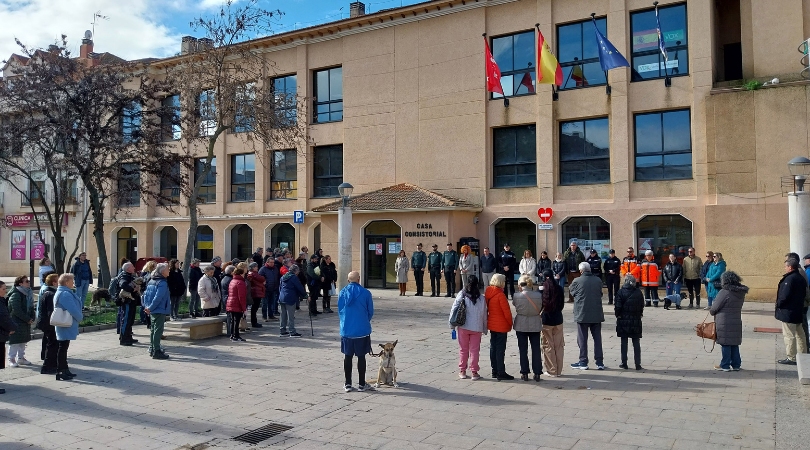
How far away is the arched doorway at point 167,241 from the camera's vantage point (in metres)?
33.7

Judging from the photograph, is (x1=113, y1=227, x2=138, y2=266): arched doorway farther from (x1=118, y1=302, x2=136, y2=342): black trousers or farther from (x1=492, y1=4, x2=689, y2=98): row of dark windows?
(x1=118, y1=302, x2=136, y2=342): black trousers

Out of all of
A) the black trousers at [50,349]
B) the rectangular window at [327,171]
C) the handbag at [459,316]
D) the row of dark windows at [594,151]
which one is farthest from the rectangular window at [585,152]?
the black trousers at [50,349]

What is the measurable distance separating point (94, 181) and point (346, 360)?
50.8 ft

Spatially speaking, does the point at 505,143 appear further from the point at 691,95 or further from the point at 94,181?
the point at 94,181

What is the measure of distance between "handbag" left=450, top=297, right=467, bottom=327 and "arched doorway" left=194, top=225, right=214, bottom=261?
24.6 meters

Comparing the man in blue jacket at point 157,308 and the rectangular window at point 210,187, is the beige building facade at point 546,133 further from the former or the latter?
the man in blue jacket at point 157,308

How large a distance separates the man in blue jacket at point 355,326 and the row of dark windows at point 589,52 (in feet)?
53.6

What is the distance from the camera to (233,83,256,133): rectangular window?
1977 centimetres

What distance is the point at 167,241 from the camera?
33.9m

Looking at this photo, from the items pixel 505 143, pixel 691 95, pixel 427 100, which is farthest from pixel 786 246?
pixel 427 100

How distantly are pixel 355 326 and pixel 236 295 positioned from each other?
5104 millimetres

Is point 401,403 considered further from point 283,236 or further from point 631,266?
point 283,236

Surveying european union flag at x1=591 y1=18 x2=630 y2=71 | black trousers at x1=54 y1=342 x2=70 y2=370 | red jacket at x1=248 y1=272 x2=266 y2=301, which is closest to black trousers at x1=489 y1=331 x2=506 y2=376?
black trousers at x1=54 y1=342 x2=70 y2=370

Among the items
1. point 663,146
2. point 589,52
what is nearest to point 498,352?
point 663,146
